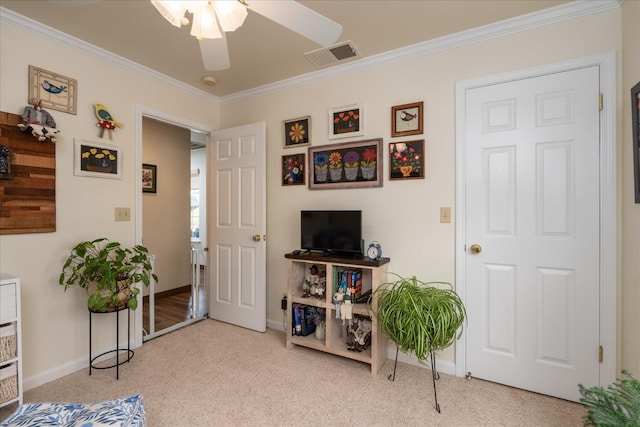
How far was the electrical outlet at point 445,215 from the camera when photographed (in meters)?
2.35

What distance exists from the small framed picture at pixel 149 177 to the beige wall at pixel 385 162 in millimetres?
1406

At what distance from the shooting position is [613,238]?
6.14ft

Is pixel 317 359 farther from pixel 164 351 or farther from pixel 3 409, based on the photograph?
pixel 3 409

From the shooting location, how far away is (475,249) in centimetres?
225

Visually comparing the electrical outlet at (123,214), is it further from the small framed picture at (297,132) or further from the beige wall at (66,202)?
the small framed picture at (297,132)

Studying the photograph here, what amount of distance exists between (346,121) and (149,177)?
2.89 meters

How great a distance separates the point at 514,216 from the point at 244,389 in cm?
218

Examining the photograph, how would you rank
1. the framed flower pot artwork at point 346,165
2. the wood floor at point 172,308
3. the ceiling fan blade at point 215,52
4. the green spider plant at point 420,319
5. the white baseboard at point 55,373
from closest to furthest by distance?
the ceiling fan blade at point 215,52 < the green spider plant at point 420,319 < the white baseboard at point 55,373 < the framed flower pot artwork at point 346,165 < the wood floor at point 172,308

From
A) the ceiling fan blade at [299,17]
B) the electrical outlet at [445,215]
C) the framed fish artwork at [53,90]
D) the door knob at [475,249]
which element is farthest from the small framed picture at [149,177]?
the door knob at [475,249]

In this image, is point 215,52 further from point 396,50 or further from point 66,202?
point 66,202

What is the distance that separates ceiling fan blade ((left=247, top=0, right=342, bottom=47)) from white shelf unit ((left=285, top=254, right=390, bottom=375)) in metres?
1.53

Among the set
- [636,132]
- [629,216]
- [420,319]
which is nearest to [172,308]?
[420,319]

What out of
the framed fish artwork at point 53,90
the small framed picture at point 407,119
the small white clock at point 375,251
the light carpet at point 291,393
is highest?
the framed fish artwork at point 53,90

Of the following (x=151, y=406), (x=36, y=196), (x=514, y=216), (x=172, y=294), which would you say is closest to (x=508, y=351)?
(x=514, y=216)
